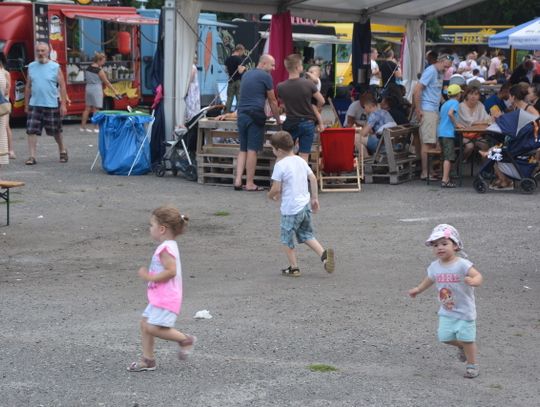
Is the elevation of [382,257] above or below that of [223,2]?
below

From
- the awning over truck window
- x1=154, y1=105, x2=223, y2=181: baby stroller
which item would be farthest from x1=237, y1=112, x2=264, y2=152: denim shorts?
the awning over truck window

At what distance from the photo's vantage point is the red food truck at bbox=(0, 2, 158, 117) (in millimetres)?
23078

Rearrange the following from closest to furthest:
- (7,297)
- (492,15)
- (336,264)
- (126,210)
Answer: (7,297) → (336,264) → (126,210) → (492,15)

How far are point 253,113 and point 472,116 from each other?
329 centimetres

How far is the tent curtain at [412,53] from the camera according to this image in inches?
823

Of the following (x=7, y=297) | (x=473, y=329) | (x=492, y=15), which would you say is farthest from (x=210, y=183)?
(x=492, y=15)

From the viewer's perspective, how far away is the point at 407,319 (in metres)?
7.68

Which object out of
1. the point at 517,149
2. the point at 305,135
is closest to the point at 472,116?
the point at 517,149

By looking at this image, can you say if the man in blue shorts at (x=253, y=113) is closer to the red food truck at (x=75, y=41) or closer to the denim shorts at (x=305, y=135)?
the denim shorts at (x=305, y=135)

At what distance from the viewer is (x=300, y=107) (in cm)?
1370

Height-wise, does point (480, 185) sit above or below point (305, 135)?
below

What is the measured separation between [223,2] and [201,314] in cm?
851

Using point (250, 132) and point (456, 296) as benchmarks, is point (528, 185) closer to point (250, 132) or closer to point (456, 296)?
point (250, 132)

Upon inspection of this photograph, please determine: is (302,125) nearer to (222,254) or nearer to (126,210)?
(126,210)
